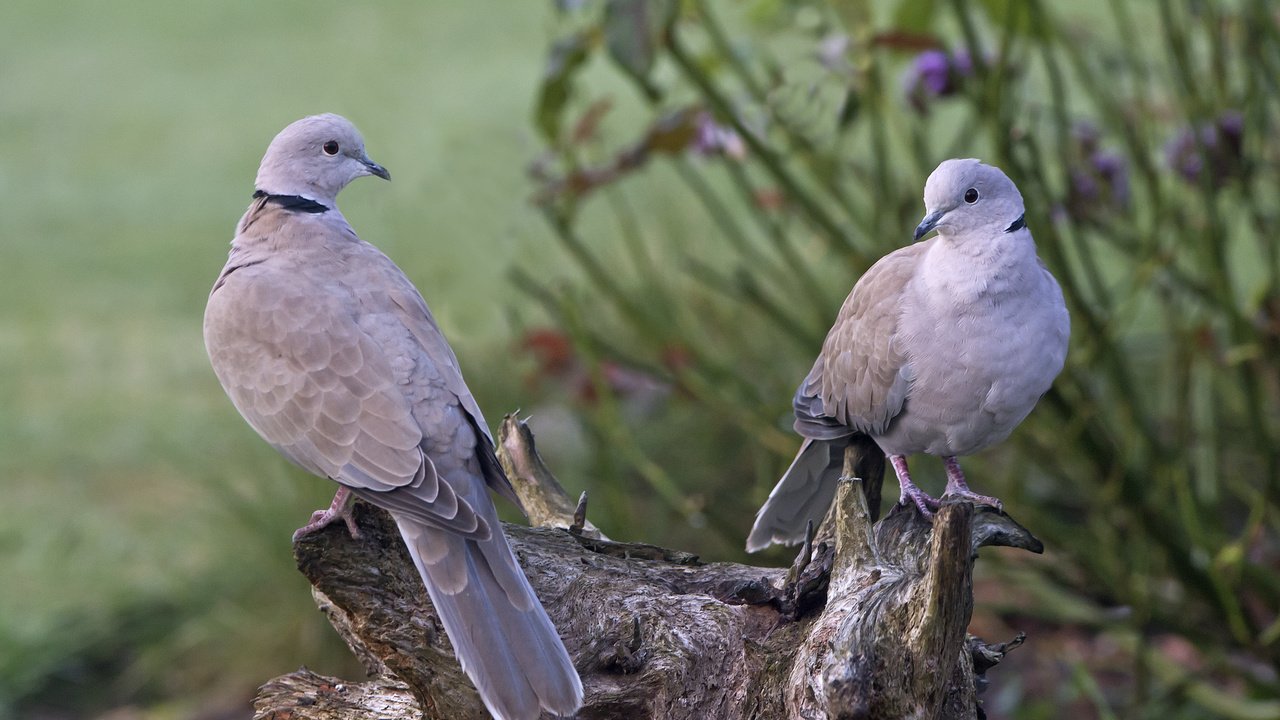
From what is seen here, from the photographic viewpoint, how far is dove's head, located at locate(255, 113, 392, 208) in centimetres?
250

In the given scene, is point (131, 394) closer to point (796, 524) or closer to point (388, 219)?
point (388, 219)

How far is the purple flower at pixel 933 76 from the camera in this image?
3215mm

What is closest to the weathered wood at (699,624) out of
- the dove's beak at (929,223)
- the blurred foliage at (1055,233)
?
the dove's beak at (929,223)

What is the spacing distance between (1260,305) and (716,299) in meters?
2.78

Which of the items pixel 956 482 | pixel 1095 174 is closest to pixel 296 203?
pixel 956 482

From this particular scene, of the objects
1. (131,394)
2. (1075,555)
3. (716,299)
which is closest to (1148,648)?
(1075,555)

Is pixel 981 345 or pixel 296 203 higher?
pixel 296 203

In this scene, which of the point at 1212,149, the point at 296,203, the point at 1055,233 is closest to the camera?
the point at 296,203

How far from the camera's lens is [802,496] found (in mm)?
2699

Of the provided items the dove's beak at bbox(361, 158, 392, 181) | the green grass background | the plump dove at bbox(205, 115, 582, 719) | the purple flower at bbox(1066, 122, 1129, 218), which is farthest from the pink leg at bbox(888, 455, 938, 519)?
the green grass background

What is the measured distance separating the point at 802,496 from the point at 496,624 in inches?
32.8

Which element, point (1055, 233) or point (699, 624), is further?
point (1055, 233)

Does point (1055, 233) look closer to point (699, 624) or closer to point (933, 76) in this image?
point (933, 76)

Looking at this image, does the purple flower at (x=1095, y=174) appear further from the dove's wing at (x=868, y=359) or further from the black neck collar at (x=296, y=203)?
the black neck collar at (x=296, y=203)
